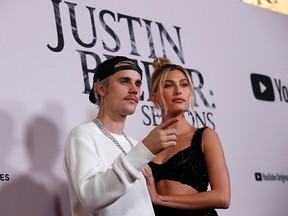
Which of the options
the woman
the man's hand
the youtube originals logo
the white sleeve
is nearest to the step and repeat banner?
the youtube originals logo

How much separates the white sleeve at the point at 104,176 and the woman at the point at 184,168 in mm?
410

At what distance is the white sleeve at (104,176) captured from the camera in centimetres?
151

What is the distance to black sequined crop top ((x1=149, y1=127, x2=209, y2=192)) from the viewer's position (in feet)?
6.98

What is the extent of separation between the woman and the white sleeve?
0.41 meters

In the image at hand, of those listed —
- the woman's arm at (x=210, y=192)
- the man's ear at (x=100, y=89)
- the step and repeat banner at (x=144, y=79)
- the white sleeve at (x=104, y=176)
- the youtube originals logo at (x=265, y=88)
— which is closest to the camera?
the white sleeve at (x=104, y=176)

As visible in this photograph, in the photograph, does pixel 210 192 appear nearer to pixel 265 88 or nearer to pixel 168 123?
A: pixel 168 123

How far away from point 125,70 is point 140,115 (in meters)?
0.71

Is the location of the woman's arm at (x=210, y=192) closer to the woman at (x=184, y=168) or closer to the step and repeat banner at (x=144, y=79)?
the woman at (x=184, y=168)

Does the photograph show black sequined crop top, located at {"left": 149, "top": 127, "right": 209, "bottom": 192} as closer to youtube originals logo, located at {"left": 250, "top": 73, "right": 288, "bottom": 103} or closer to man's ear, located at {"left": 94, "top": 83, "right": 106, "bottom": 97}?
man's ear, located at {"left": 94, "top": 83, "right": 106, "bottom": 97}

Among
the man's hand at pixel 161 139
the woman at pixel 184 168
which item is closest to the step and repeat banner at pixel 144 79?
the woman at pixel 184 168

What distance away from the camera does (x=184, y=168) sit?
2123 millimetres

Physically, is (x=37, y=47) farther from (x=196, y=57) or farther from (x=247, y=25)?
(x=247, y=25)

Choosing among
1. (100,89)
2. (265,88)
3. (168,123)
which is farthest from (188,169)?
(265,88)

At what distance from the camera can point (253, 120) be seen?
10.3ft
